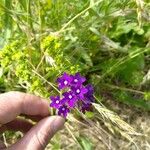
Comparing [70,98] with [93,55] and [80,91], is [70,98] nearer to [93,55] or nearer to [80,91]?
[80,91]

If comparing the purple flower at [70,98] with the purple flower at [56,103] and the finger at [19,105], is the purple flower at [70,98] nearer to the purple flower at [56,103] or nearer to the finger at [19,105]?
the purple flower at [56,103]

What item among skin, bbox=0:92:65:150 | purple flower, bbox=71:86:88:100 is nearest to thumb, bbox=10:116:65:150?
skin, bbox=0:92:65:150

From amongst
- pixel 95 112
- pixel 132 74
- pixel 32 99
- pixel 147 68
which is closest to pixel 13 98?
pixel 32 99

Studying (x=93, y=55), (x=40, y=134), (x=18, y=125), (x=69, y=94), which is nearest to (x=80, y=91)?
(x=69, y=94)

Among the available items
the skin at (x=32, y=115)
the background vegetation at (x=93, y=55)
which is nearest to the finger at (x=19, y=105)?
the skin at (x=32, y=115)

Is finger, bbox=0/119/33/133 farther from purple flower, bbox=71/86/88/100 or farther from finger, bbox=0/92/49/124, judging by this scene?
purple flower, bbox=71/86/88/100
